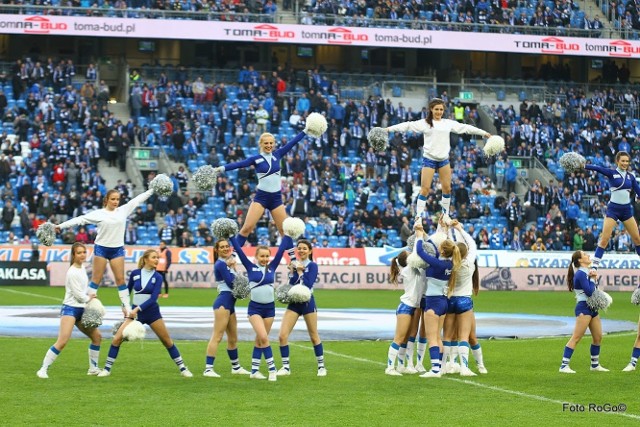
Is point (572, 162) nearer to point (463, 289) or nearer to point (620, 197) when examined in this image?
point (620, 197)

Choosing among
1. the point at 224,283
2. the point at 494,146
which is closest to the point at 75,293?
the point at 224,283

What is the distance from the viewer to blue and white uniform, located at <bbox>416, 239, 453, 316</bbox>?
14.5 meters

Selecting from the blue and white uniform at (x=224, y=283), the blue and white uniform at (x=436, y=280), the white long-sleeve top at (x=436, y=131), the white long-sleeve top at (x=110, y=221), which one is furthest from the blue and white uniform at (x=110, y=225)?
the blue and white uniform at (x=436, y=280)

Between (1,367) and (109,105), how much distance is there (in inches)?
1137

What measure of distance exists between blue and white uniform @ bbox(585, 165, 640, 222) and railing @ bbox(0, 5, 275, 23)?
94.0 ft

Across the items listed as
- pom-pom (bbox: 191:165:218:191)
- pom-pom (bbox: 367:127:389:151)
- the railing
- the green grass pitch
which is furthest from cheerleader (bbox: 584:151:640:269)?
the railing

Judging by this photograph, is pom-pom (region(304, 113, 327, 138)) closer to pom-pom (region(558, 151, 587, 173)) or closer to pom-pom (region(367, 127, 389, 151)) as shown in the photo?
pom-pom (region(367, 127, 389, 151))

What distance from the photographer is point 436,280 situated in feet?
48.0

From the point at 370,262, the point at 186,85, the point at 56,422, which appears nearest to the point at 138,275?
the point at 56,422

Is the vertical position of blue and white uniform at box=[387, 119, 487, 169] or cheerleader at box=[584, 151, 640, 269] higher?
blue and white uniform at box=[387, 119, 487, 169]

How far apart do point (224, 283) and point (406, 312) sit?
2.45 metres

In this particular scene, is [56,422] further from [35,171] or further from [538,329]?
[35,171]

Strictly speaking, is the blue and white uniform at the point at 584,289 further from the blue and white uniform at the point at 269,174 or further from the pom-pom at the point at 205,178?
the pom-pom at the point at 205,178

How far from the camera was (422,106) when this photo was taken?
45875 mm
